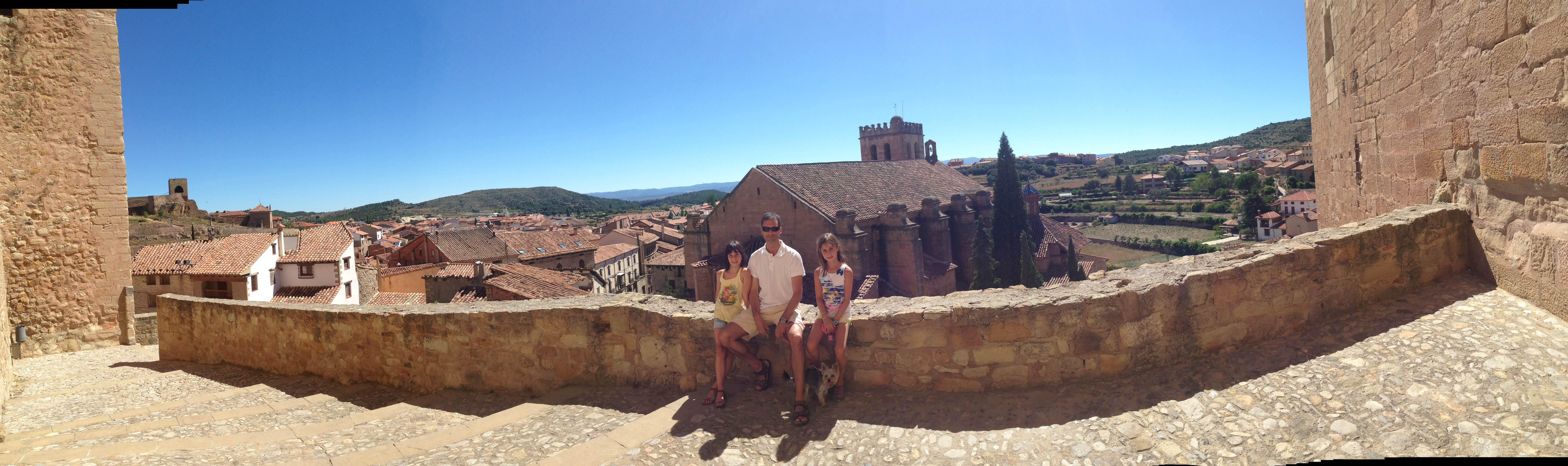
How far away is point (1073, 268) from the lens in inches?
1079

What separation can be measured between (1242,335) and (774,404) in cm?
290

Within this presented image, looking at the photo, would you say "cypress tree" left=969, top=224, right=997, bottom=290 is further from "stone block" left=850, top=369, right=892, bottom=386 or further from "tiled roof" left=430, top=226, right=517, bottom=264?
"tiled roof" left=430, top=226, right=517, bottom=264

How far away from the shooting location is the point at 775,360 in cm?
459

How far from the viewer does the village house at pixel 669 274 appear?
92.2ft

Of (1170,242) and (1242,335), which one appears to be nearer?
(1242,335)

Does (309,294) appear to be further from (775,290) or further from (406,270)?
(775,290)

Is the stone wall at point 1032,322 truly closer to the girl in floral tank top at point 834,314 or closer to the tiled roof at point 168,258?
the girl in floral tank top at point 834,314

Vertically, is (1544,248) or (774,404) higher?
(1544,248)

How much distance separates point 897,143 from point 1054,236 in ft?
54.8

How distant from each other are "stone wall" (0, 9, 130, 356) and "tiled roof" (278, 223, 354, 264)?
1905 centimetres

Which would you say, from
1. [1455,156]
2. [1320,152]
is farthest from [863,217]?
[1455,156]

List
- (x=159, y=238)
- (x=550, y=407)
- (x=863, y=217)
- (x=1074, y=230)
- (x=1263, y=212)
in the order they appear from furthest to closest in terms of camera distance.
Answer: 1. (x=1263, y=212)
2. (x=1074, y=230)
3. (x=159, y=238)
4. (x=863, y=217)
5. (x=550, y=407)

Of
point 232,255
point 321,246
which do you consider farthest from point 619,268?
point 232,255

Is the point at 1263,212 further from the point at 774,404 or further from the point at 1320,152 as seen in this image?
the point at 774,404
